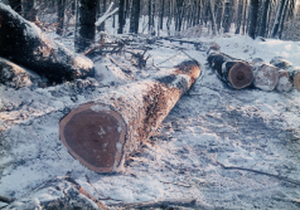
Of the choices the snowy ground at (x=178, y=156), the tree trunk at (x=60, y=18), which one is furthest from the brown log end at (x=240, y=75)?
the tree trunk at (x=60, y=18)

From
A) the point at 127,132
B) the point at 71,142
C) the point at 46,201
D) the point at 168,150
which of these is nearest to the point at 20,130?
the point at 71,142

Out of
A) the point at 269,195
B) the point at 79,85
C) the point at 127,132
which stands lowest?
the point at 269,195

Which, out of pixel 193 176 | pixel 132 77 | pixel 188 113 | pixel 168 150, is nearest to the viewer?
pixel 193 176

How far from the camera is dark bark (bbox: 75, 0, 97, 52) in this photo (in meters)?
5.76

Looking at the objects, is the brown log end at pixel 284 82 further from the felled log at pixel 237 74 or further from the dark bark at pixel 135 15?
the dark bark at pixel 135 15

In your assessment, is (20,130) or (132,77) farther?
(132,77)

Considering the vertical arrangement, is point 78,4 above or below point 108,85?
above

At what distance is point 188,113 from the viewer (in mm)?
4738

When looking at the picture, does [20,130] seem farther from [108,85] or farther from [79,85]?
[108,85]

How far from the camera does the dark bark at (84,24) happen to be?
5.76 metres

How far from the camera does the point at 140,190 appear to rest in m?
2.30

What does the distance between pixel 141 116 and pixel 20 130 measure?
1.50 m

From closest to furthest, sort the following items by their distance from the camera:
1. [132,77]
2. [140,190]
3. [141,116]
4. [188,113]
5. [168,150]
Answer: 1. [140,190]
2. [141,116]
3. [168,150]
4. [188,113]
5. [132,77]

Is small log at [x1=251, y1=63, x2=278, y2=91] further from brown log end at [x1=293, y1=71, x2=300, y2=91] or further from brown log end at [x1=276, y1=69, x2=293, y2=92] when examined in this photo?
brown log end at [x1=293, y1=71, x2=300, y2=91]
